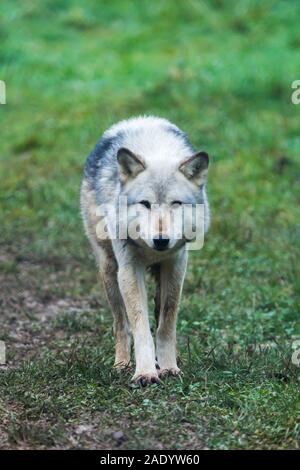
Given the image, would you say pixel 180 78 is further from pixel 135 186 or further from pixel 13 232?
pixel 135 186

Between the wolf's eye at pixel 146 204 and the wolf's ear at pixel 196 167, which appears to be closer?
the wolf's eye at pixel 146 204

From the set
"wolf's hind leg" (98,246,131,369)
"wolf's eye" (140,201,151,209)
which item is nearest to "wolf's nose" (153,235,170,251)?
"wolf's eye" (140,201,151,209)

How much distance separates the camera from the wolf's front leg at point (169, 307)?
634 centimetres

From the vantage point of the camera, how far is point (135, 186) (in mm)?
5984

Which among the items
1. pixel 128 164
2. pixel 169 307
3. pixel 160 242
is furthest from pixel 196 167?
pixel 169 307

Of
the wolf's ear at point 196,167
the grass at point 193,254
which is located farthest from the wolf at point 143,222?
the grass at point 193,254

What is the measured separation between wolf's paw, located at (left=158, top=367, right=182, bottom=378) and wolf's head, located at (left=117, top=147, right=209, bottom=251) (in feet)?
2.66

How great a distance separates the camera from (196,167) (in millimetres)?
6039

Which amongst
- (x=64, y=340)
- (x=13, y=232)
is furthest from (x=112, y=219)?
(x=13, y=232)

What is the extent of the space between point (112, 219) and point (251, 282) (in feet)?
9.37

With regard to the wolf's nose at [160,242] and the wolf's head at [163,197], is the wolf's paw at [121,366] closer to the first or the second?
the wolf's head at [163,197]

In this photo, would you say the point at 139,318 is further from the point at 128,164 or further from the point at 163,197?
the point at 128,164

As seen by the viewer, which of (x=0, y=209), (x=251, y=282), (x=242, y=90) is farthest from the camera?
(x=242, y=90)

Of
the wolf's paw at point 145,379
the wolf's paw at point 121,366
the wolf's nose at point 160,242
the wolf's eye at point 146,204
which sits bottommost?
the wolf's paw at point 145,379
